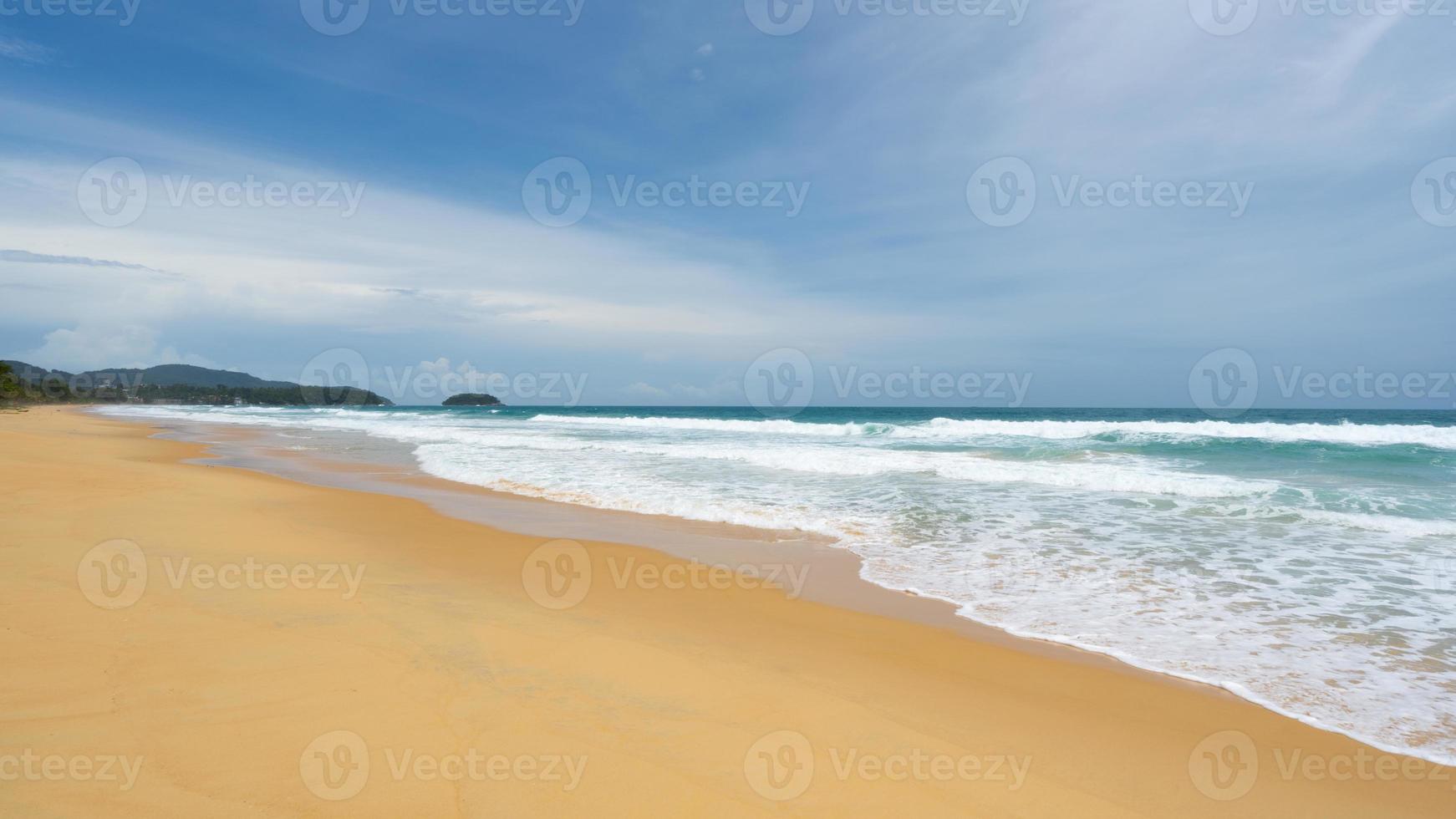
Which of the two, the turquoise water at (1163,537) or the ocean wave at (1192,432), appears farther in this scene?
the ocean wave at (1192,432)

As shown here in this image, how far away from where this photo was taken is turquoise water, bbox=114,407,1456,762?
464 centimetres

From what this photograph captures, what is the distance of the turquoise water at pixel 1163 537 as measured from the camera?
15.2 feet

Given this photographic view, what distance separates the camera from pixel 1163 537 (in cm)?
856

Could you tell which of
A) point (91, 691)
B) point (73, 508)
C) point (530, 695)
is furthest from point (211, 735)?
point (73, 508)

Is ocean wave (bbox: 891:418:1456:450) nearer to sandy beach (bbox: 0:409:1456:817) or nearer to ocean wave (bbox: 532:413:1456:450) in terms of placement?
ocean wave (bbox: 532:413:1456:450)

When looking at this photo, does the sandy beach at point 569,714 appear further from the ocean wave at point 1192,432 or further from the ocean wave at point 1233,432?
the ocean wave at point 1192,432

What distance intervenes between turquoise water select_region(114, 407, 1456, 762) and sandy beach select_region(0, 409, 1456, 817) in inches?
30.1

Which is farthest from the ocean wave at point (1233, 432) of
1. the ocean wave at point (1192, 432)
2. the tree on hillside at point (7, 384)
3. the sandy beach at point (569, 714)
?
the tree on hillside at point (7, 384)

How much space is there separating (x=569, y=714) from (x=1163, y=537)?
824cm

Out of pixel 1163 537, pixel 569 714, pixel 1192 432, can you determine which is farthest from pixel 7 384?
pixel 1192 432

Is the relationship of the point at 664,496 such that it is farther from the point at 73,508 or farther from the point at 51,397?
the point at 51,397

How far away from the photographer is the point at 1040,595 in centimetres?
618

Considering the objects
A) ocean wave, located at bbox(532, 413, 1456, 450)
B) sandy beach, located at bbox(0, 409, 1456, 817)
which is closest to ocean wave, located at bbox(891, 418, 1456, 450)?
ocean wave, located at bbox(532, 413, 1456, 450)

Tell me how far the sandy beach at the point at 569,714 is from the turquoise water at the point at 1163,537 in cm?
77
